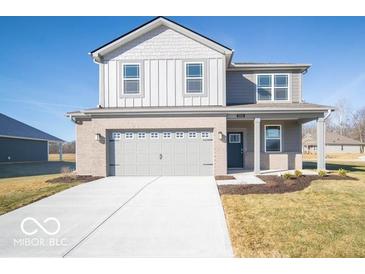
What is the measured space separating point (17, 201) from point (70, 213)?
256cm

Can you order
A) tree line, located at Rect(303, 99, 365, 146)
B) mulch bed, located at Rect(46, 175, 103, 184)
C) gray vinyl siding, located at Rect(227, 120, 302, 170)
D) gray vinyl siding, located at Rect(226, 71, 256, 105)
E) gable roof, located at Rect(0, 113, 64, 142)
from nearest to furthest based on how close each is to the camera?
mulch bed, located at Rect(46, 175, 103, 184)
gray vinyl siding, located at Rect(227, 120, 302, 170)
gray vinyl siding, located at Rect(226, 71, 256, 105)
gable roof, located at Rect(0, 113, 64, 142)
tree line, located at Rect(303, 99, 365, 146)

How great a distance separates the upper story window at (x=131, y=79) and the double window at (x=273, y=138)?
25.5ft

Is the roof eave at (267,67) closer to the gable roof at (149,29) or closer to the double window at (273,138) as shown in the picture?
the gable roof at (149,29)

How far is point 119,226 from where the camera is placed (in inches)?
176

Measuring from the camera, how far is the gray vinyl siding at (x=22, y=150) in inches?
830

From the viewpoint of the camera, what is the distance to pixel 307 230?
421 cm

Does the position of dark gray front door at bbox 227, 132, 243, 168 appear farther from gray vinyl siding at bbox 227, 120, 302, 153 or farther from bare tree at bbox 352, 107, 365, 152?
bare tree at bbox 352, 107, 365, 152

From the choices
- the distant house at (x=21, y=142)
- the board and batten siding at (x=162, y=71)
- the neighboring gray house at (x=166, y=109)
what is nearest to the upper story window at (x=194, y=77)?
→ the neighboring gray house at (x=166, y=109)

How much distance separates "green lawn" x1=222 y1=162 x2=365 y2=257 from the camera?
139 inches

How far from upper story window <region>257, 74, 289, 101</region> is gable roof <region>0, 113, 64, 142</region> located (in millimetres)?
23128

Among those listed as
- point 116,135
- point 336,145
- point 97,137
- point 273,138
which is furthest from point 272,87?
point 336,145

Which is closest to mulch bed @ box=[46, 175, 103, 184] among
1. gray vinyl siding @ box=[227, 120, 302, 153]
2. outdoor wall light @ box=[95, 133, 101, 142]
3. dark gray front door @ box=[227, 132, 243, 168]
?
outdoor wall light @ box=[95, 133, 101, 142]
